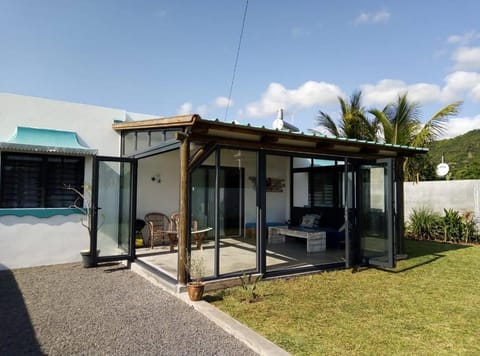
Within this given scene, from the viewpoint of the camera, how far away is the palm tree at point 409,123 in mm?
12906

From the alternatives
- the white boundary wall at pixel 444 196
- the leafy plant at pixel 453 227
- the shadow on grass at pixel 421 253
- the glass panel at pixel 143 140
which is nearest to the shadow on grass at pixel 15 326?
the glass panel at pixel 143 140

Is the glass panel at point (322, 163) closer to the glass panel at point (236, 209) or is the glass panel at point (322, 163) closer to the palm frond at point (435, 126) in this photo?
the palm frond at point (435, 126)

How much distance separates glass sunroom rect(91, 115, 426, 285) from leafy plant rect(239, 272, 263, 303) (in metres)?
0.26

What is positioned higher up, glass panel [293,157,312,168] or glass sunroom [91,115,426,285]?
glass panel [293,157,312,168]

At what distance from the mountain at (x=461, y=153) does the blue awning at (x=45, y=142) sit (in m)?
29.3

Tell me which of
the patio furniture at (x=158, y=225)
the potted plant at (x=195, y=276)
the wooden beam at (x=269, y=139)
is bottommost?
the potted plant at (x=195, y=276)

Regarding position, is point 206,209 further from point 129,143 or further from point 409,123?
point 409,123

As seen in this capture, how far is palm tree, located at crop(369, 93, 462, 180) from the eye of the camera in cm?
1291

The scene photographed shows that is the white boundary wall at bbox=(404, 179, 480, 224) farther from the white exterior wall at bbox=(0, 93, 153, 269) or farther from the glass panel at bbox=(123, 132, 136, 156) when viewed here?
the white exterior wall at bbox=(0, 93, 153, 269)

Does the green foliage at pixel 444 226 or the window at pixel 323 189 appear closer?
the window at pixel 323 189

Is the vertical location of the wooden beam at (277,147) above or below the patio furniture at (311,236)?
above

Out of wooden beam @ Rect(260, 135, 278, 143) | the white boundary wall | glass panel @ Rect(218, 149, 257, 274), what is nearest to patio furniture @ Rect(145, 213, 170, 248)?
glass panel @ Rect(218, 149, 257, 274)

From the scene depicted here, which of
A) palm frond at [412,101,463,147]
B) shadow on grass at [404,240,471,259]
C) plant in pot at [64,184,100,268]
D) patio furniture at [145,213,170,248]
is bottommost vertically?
shadow on grass at [404,240,471,259]


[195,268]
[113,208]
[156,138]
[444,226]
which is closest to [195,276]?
[195,268]
